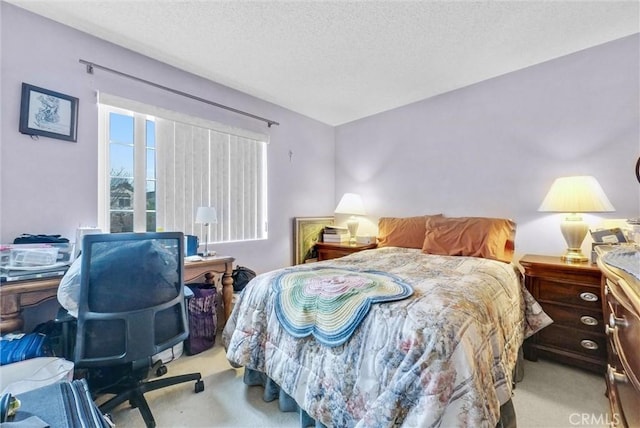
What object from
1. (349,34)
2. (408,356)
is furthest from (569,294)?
(349,34)

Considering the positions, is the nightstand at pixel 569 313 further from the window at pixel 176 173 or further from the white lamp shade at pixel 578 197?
the window at pixel 176 173

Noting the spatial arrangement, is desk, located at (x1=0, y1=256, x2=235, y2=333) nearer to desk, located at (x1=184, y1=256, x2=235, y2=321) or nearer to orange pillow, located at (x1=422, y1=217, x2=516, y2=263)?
desk, located at (x1=184, y1=256, x2=235, y2=321)

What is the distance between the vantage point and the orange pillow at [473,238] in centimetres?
244

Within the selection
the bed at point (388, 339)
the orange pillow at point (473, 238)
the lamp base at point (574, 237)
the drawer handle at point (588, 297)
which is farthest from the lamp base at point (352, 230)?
the drawer handle at point (588, 297)

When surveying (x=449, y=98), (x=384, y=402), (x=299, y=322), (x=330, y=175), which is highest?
(x=449, y=98)

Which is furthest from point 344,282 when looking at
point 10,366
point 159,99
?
point 159,99

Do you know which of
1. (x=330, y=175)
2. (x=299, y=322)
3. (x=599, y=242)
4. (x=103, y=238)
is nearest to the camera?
(x=103, y=238)

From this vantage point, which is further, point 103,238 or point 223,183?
point 223,183

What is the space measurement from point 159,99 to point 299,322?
224cm

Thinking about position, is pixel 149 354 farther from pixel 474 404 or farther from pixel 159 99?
pixel 159 99

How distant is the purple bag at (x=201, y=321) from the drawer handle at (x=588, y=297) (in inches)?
108

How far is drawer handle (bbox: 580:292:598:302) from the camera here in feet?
6.26

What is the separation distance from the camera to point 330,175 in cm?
412

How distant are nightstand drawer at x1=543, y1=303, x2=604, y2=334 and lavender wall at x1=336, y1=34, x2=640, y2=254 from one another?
0.64 metres
